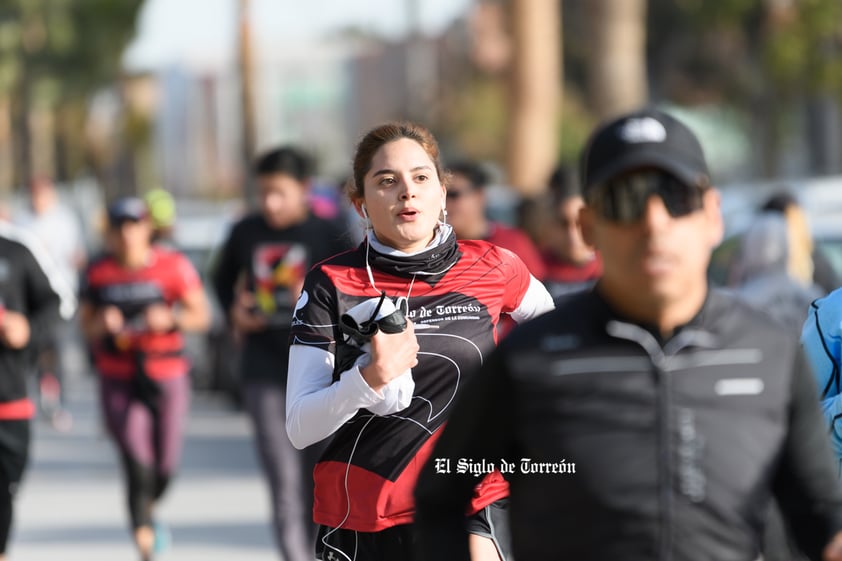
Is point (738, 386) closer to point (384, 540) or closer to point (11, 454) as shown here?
point (384, 540)

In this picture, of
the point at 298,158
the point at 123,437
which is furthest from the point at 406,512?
the point at 123,437

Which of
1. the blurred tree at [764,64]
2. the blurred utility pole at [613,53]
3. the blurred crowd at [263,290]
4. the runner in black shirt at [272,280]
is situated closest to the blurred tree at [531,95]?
the blurred utility pole at [613,53]

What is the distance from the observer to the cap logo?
3.13 m

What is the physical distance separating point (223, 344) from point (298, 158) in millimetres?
9867

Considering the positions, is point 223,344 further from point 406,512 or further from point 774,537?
point 406,512

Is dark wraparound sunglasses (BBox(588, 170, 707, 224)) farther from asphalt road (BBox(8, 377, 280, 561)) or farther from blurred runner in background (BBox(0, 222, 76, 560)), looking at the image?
asphalt road (BBox(8, 377, 280, 561))

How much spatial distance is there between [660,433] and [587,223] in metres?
0.41

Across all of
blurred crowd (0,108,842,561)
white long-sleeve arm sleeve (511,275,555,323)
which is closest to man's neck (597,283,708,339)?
white long-sleeve arm sleeve (511,275,555,323)

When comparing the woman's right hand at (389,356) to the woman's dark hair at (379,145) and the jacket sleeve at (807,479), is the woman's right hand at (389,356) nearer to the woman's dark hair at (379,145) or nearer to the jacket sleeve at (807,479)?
the woman's dark hair at (379,145)

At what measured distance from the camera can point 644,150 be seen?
10.2ft

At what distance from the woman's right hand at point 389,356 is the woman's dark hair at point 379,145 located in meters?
0.77

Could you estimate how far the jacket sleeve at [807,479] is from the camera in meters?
3.16

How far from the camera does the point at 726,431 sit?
3.13 metres

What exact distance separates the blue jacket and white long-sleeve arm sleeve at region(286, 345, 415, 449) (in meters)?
1.11
